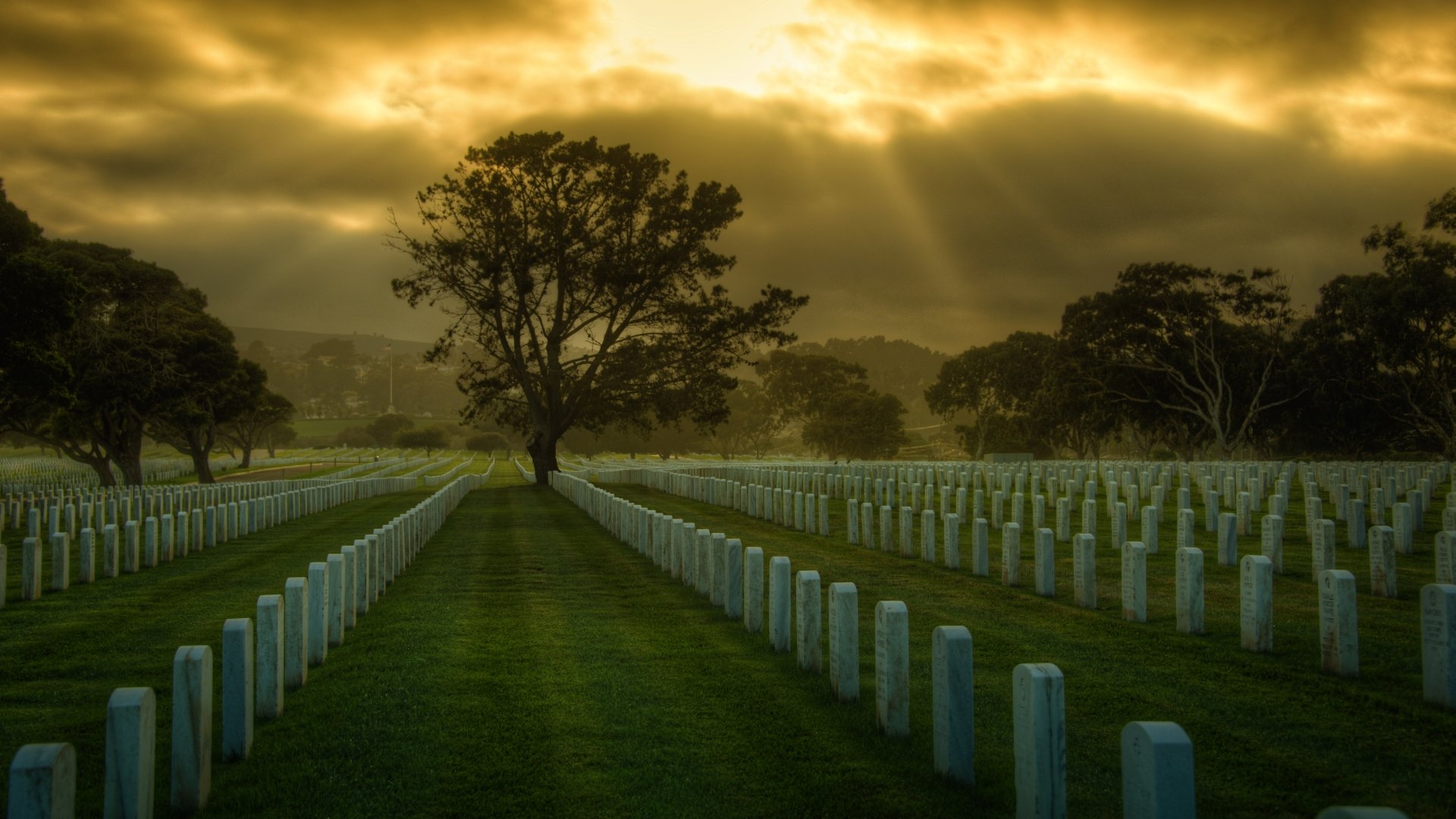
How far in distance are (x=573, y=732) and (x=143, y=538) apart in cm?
1583

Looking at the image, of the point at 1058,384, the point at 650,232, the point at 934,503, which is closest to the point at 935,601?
the point at 934,503

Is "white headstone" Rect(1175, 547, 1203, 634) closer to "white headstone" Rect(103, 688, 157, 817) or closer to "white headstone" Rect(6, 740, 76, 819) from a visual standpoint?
"white headstone" Rect(103, 688, 157, 817)

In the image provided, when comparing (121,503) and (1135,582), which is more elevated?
(1135,582)

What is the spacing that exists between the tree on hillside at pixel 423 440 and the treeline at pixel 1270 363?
6853 cm

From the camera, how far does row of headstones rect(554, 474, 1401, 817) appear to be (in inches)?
128

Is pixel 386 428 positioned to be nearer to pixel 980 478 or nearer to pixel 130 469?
pixel 130 469

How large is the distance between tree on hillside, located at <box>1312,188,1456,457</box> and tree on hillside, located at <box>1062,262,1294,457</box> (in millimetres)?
3966

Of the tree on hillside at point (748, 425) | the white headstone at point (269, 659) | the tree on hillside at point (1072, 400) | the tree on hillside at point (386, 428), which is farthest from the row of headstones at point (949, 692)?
the tree on hillside at point (386, 428)

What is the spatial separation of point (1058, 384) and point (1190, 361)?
7129 millimetres

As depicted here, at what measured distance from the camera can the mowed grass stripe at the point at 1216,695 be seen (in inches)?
198

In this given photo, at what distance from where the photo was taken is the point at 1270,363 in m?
51.4

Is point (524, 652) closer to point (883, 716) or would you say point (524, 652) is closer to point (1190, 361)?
point (883, 716)

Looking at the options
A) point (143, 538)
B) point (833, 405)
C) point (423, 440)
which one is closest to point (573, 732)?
point (143, 538)

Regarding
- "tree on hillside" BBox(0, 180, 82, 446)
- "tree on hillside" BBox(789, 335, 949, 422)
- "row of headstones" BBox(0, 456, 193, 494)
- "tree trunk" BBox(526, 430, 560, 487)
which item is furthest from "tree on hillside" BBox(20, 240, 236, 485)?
"tree on hillside" BBox(789, 335, 949, 422)
